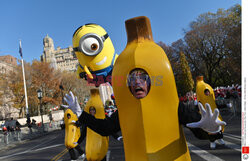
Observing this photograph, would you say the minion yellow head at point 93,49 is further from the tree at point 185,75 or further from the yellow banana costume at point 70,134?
the tree at point 185,75

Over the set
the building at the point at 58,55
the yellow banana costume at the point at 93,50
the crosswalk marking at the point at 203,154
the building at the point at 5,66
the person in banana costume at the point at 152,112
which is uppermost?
the building at the point at 58,55

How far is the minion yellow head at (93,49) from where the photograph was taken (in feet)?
15.1

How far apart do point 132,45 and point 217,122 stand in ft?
4.82

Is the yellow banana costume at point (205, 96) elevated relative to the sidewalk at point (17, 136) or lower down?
elevated

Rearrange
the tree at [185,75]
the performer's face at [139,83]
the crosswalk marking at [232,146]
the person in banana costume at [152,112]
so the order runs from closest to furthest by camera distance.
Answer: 1. the person in banana costume at [152,112]
2. the performer's face at [139,83]
3. the crosswalk marking at [232,146]
4. the tree at [185,75]

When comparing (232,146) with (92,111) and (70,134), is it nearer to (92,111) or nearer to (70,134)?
(92,111)

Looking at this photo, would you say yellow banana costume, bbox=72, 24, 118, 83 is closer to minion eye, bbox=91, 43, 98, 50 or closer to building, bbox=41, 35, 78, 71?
minion eye, bbox=91, 43, 98, 50

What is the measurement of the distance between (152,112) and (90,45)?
252 cm

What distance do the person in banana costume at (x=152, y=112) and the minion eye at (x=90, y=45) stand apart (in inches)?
74.9

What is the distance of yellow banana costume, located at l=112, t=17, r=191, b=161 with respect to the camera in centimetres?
257

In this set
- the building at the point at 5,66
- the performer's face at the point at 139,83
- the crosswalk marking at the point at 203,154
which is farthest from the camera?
the building at the point at 5,66

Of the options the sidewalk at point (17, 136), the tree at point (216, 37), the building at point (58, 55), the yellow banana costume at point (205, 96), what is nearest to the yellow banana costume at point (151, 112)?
the yellow banana costume at point (205, 96)

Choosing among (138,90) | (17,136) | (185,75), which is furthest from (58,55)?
(138,90)

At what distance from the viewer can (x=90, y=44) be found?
4.59 metres
